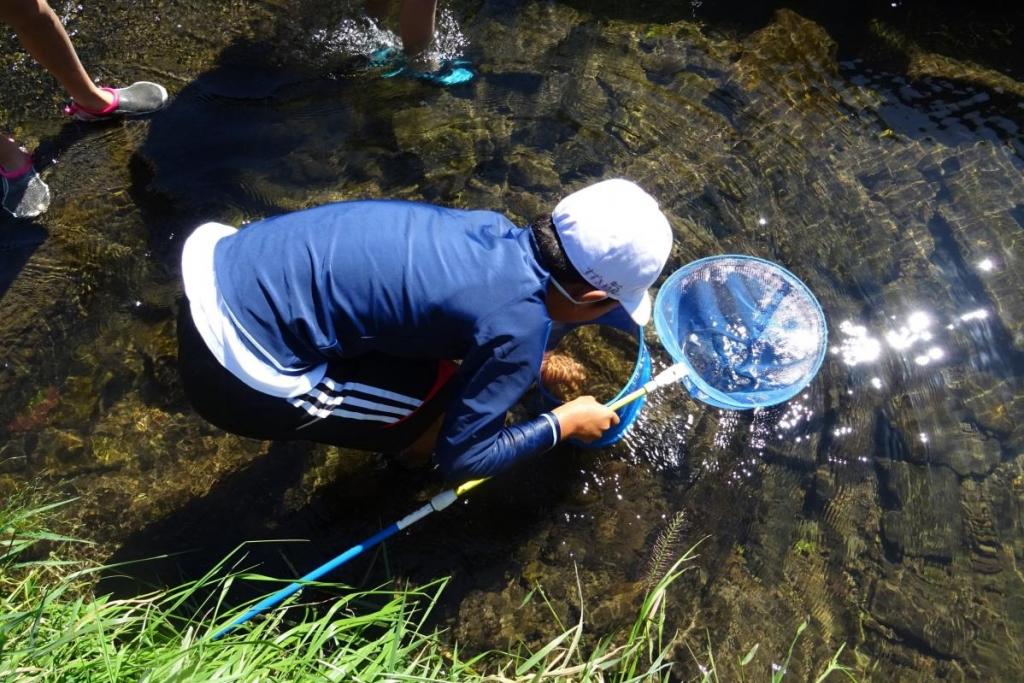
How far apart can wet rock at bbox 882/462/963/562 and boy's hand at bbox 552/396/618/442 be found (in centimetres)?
134

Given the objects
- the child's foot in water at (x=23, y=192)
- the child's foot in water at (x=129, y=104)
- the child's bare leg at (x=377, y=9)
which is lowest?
the child's foot in water at (x=23, y=192)

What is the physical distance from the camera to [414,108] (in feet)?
13.8

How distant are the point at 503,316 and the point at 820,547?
1.86 metres

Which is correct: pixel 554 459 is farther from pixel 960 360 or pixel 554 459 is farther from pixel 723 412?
pixel 960 360

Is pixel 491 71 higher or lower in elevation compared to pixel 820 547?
higher

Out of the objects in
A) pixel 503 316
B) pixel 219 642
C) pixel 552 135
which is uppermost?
pixel 503 316

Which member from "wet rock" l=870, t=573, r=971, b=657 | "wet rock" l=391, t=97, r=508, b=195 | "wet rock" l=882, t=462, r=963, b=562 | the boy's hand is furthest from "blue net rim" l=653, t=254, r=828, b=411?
"wet rock" l=391, t=97, r=508, b=195

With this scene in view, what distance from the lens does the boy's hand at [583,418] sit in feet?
8.93

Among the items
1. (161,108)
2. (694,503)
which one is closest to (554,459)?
(694,503)

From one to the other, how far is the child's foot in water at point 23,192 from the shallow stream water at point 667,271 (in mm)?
77

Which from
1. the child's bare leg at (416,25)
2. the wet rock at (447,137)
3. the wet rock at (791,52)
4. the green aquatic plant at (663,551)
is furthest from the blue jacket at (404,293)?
the wet rock at (791,52)

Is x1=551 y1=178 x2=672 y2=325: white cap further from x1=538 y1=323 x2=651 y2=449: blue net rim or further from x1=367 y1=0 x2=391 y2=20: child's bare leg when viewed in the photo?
x1=367 y1=0 x2=391 y2=20: child's bare leg

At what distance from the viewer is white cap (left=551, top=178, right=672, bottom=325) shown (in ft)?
7.01

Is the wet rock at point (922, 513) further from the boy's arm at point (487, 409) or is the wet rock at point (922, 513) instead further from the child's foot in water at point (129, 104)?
the child's foot in water at point (129, 104)
